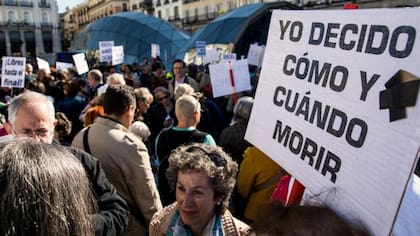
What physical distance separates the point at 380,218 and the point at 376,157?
166 mm

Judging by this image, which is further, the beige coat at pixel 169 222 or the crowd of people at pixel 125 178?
the beige coat at pixel 169 222

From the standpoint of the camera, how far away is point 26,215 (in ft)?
3.46

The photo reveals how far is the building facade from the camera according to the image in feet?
237

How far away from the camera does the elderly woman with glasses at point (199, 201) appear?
2.01 metres

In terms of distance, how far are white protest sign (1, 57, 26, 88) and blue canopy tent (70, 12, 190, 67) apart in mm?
18972

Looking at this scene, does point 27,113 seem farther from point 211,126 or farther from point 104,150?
point 211,126

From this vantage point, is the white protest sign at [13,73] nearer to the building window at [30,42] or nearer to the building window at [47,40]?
the building window at [30,42]

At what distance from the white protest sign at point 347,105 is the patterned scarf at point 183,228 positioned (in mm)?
542

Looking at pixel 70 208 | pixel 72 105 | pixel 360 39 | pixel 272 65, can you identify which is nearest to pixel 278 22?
pixel 272 65

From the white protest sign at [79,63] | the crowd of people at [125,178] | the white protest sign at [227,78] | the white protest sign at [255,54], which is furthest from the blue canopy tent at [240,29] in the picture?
the crowd of people at [125,178]

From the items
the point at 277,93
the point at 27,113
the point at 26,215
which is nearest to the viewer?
the point at 26,215

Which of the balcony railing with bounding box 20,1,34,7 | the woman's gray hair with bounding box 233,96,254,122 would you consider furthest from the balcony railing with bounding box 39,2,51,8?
the woman's gray hair with bounding box 233,96,254,122

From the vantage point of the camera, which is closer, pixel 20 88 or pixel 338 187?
pixel 338 187

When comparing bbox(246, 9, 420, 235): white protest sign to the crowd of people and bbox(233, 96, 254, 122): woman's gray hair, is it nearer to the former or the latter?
the crowd of people
